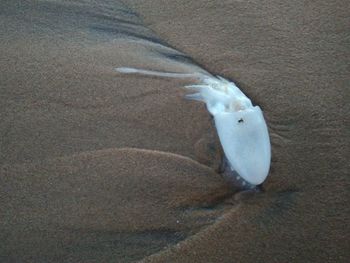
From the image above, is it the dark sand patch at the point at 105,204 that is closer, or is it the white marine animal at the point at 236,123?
the dark sand patch at the point at 105,204

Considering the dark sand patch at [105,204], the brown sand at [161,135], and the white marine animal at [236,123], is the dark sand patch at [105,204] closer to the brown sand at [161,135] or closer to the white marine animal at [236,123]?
the brown sand at [161,135]

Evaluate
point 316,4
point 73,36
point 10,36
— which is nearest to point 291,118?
point 316,4

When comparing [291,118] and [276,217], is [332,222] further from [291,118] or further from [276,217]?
[291,118]

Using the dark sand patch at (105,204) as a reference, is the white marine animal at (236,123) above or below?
above

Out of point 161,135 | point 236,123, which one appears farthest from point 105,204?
point 236,123

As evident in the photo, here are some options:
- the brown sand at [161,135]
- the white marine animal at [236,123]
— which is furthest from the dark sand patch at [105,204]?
the white marine animal at [236,123]
